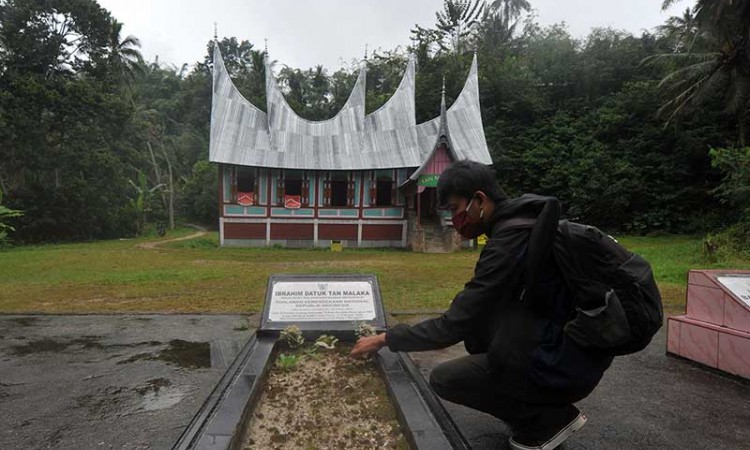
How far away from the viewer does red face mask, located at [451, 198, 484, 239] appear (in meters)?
2.43

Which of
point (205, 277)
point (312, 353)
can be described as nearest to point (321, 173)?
point (205, 277)

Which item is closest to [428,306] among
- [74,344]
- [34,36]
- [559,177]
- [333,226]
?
[74,344]

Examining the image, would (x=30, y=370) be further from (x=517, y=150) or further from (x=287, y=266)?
(x=517, y=150)

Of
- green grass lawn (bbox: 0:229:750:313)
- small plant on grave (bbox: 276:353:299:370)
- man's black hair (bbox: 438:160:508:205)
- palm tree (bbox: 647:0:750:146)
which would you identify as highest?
palm tree (bbox: 647:0:750:146)

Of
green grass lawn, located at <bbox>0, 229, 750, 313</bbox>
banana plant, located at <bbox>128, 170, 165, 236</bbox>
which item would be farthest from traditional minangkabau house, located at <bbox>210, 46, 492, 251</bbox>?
banana plant, located at <bbox>128, 170, 165, 236</bbox>

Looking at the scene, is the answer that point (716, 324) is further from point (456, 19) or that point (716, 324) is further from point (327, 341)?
point (456, 19)

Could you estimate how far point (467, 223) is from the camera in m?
2.45

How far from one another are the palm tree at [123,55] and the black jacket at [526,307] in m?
27.6

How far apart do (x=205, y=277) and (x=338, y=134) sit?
1169 centimetres

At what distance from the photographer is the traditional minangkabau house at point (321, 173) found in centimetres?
1922

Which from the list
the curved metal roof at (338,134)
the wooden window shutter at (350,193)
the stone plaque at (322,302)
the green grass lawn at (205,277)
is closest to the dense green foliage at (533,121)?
the curved metal roof at (338,134)

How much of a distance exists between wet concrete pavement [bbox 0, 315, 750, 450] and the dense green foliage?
44.2 feet

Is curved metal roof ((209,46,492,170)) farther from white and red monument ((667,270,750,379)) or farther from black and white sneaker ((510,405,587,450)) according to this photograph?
black and white sneaker ((510,405,587,450))

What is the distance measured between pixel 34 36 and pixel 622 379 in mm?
26142
